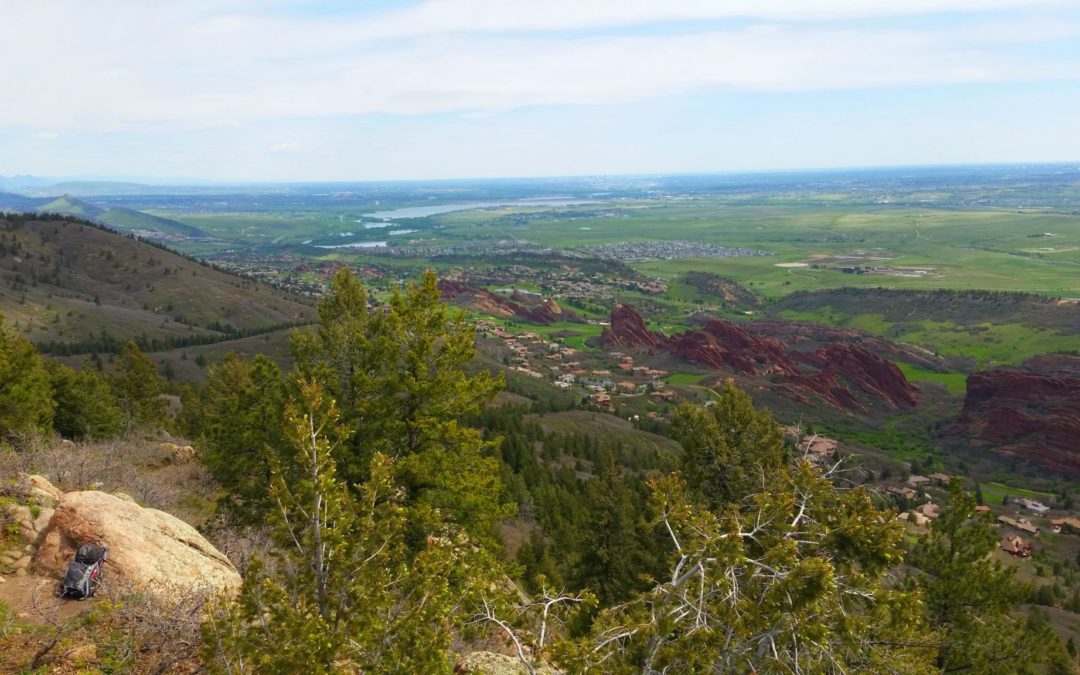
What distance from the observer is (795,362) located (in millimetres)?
120125

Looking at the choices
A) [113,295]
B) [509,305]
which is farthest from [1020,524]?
[113,295]

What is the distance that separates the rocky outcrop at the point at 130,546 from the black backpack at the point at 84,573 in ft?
1.05

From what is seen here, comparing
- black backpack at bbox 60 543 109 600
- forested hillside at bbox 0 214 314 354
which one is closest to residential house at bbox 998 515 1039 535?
black backpack at bbox 60 543 109 600

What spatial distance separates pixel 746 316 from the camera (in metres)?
178

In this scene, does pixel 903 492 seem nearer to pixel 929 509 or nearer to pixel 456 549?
pixel 929 509

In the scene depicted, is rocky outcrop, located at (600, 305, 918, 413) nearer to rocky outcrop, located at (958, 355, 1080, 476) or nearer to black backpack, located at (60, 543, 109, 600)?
rocky outcrop, located at (958, 355, 1080, 476)

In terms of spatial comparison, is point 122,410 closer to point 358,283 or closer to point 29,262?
point 358,283

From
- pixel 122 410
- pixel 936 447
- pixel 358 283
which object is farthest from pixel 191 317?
pixel 936 447

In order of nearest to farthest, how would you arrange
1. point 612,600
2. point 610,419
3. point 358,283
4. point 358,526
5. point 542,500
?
point 358,526 < point 612,600 < point 358,283 < point 542,500 < point 610,419

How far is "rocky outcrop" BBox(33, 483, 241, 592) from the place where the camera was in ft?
42.1

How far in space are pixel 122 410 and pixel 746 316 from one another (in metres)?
160

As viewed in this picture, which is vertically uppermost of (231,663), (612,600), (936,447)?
(231,663)

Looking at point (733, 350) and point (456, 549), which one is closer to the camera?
point (456, 549)

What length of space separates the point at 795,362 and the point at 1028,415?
4028 centimetres
